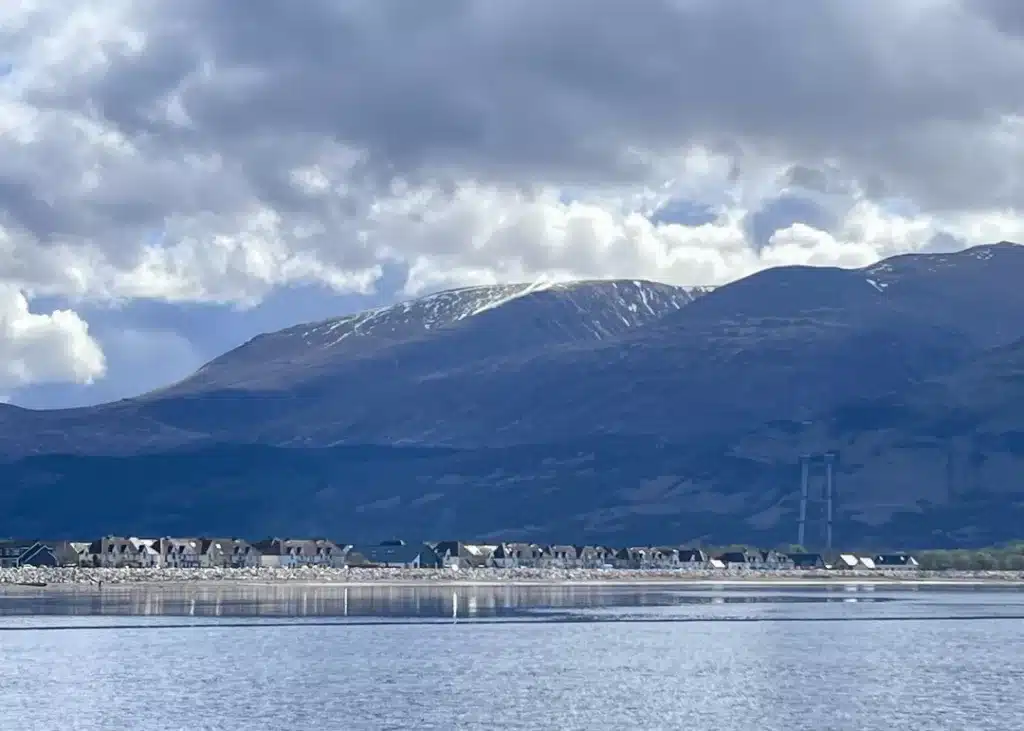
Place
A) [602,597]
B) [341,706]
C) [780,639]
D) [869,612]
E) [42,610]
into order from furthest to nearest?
[602,597]
[869,612]
[42,610]
[780,639]
[341,706]

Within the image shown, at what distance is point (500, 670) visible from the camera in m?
90.5

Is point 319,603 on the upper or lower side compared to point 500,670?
upper

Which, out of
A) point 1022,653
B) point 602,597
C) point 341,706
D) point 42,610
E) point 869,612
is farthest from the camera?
point 602,597

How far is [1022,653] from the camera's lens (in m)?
106

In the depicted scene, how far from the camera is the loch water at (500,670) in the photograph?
234 feet

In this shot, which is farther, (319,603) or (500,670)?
(319,603)

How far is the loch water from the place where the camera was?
2808 inches

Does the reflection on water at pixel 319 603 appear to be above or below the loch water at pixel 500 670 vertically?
above

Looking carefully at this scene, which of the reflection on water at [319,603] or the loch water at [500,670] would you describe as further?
the reflection on water at [319,603]

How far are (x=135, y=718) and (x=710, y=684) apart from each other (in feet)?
91.5

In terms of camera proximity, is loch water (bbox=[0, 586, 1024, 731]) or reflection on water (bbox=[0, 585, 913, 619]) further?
reflection on water (bbox=[0, 585, 913, 619])

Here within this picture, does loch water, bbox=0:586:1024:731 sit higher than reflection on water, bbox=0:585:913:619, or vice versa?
reflection on water, bbox=0:585:913:619

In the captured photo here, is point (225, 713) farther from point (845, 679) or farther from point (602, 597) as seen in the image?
point (602, 597)

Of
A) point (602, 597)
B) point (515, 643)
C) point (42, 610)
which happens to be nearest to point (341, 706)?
point (515, 643)
